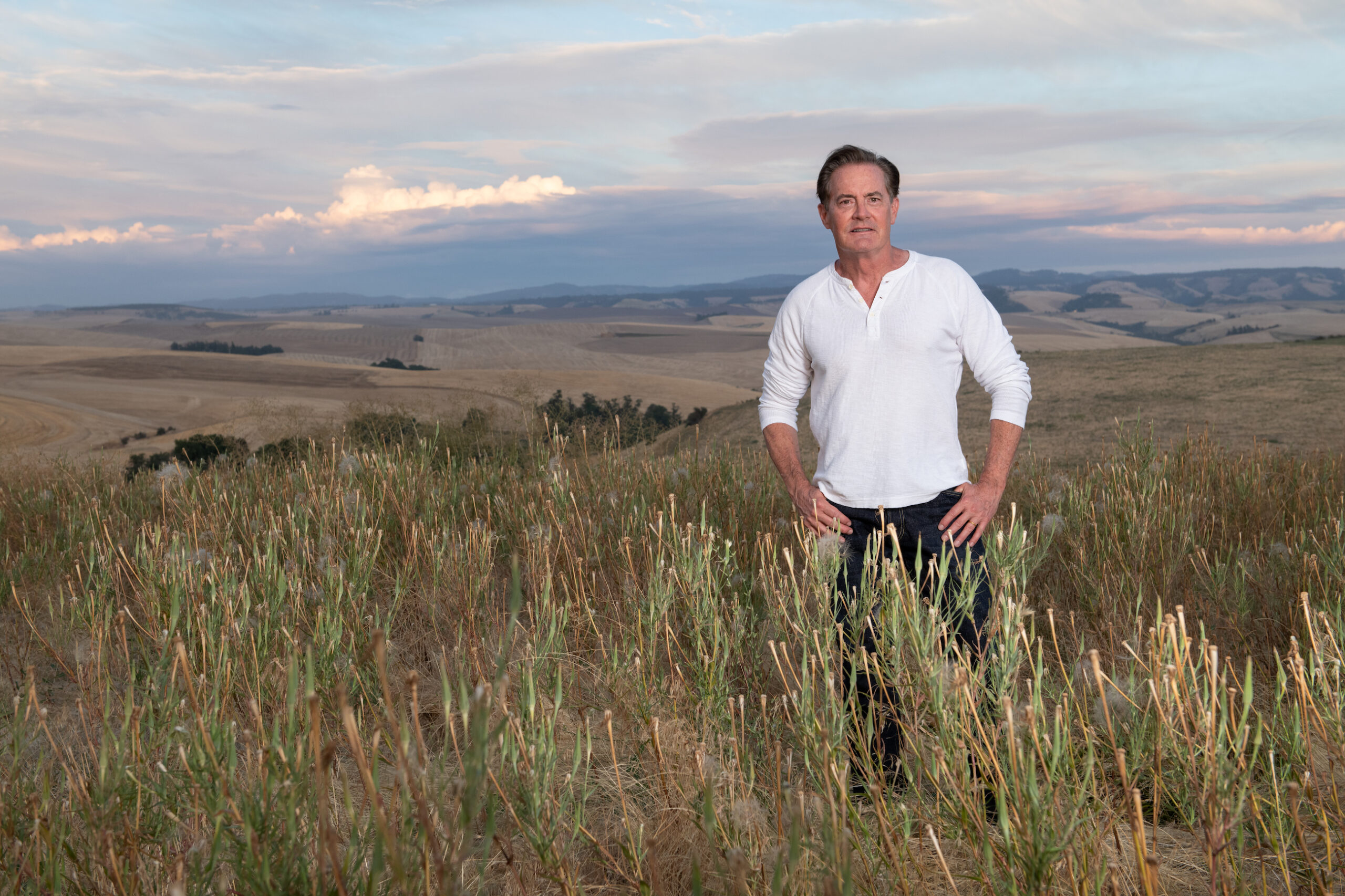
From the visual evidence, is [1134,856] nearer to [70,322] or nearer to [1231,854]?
[1231,854]

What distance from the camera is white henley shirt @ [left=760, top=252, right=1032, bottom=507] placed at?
2645 millimetres

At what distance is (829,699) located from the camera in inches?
68.7

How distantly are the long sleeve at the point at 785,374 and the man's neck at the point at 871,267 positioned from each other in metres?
0.23

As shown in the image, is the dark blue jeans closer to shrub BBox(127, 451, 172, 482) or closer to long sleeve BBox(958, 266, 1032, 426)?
long sleeve BBox(958, 266, 1032, 426)

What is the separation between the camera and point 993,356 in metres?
2.74

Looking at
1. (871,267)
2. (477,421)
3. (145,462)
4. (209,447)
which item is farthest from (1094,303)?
(871,267)

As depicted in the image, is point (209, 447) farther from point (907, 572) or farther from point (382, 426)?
point (907, 572)

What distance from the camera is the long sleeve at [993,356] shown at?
2.69 metres

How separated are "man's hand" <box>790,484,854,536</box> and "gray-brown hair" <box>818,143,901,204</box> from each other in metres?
0.93

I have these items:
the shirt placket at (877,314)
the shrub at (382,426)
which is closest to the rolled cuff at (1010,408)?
the shirt placket at (877,314)

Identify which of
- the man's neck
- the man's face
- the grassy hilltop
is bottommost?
the grassy hilltop

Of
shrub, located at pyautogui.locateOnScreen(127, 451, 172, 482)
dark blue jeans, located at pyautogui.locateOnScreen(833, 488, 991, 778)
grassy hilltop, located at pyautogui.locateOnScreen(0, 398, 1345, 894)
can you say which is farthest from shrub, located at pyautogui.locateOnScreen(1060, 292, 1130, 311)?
dark blue jeans, located at pyautogui.locateOnScreen(833, 488, 991, 778)

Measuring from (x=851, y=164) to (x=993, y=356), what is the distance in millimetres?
744

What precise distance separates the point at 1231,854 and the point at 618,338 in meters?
73.5
